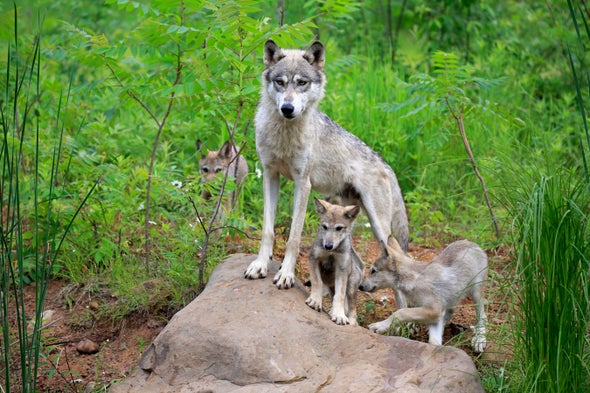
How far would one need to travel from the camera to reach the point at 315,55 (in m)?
6.29

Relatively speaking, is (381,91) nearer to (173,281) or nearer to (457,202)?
(457,202)

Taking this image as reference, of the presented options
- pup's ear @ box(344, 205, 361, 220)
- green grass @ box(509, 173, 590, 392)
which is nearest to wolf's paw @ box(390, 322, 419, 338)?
pup's ear @ box(344, 205, 361, 220)

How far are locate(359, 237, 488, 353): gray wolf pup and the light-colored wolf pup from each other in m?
0.17

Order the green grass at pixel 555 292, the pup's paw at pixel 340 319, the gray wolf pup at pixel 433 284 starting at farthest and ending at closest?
the gray wolf pup at pixel 433 284, the pup's paw at pixel 340 319, the green grass at pixel 555 292

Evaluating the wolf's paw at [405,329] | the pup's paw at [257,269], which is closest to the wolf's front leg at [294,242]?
the pup's paw at [257,269]

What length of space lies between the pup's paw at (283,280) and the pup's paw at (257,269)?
131 millimetres

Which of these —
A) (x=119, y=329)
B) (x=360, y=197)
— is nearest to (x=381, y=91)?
(x=360, y=197)

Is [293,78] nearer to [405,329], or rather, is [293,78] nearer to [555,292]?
[405,329]

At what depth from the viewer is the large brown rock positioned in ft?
15.9

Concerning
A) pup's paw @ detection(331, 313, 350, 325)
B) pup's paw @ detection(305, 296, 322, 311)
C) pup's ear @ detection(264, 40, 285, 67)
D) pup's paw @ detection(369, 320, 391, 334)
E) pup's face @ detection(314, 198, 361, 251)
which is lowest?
pup's paw @ detection(369, 320, 391, 334)

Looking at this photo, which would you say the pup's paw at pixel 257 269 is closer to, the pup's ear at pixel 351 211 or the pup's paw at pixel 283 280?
the pup's paw at pixel 283 280

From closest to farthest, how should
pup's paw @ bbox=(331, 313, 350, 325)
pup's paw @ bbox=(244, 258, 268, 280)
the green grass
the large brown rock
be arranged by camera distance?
the green grass
the large brown rock
pup's paw @ bbox=(331, 313, 350, 325)
pup's paw @ bbox=(244, 258, 268, 280)

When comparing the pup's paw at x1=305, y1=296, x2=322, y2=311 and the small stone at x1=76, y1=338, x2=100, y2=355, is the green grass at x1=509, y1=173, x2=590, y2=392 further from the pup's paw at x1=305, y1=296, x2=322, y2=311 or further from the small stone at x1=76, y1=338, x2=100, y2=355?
the small stone at x1=76, y1=338, x2=100, y2=355

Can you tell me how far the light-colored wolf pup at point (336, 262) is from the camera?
572cm
